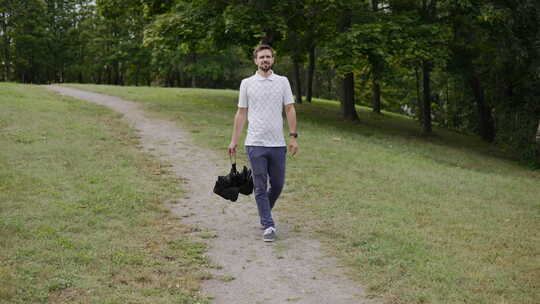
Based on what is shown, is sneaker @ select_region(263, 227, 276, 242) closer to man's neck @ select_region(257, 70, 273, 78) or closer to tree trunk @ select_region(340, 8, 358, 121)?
man's neck @ select_region(257, 70, 273, 78)

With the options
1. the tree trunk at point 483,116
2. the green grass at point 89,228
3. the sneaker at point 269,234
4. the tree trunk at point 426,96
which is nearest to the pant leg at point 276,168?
the sneaker at point 269,234

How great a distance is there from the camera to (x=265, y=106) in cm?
639

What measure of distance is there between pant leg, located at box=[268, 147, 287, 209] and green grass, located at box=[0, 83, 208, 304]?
1256 mm

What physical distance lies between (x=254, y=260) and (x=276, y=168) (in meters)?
1.22

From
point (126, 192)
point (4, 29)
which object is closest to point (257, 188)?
point (126, 192)

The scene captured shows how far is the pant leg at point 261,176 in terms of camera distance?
6406mm

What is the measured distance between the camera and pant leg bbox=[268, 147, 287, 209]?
647cm

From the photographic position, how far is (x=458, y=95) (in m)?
32.2

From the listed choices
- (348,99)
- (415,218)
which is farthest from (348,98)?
(415,218)

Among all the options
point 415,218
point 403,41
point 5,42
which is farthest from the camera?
point 5,42

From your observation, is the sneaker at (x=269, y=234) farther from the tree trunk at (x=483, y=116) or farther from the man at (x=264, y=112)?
the tree trunk at (x=483, y=116)

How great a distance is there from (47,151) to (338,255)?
779 centimetres

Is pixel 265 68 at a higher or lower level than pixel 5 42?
lower

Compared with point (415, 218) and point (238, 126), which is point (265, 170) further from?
point (415, 218)
